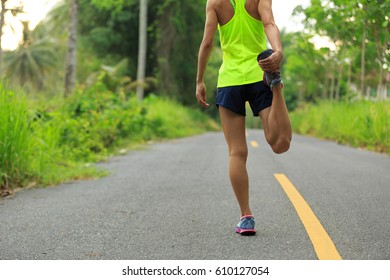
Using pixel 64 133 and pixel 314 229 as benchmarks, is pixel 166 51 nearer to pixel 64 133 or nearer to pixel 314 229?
pixel 64 133

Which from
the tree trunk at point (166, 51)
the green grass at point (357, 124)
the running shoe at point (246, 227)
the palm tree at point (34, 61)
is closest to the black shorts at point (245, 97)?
the running shoe at point (246, 227)

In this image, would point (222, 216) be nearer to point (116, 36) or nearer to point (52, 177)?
point (52, 177)

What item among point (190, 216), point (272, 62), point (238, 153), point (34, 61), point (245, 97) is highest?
point (272, 62)

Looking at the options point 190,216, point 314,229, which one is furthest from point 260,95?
point 190,216

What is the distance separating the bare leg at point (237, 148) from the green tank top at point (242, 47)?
0.86 feet

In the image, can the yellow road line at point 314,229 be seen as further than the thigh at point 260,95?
No

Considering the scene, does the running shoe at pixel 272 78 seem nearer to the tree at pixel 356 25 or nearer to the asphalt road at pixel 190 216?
the asphalt road at pixel 190 216

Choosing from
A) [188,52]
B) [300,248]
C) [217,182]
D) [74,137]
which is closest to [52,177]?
[217,182]

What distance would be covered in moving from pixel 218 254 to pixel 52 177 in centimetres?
442

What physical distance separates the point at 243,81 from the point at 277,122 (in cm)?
40

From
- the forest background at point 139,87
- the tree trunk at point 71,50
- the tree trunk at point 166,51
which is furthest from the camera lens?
the tree trunk at point 166,51

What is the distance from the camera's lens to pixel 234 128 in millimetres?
4133

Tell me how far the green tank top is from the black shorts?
4 centimetres

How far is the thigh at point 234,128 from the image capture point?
4.13 meters
